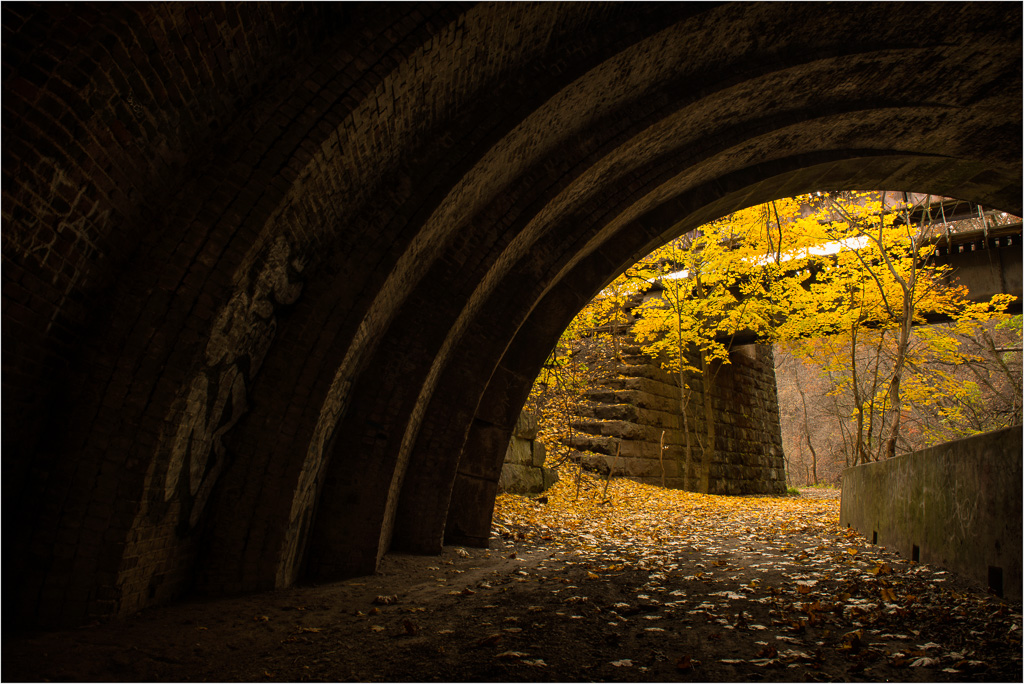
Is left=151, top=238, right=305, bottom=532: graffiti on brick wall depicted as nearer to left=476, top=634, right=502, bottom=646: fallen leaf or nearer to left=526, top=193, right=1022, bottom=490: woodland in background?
left=476, top=634, right=502, bottom=646: fallen leaf

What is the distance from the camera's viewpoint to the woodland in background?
531 inches

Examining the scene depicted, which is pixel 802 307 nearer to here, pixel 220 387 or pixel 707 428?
pixel 707 428

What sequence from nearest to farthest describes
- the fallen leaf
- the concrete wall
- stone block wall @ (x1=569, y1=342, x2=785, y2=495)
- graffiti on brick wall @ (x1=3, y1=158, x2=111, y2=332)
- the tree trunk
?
graffiti on brick wall @ (x1=3, y1=158, x2=111, y2=332) < the fallen leaf < the concrete wall < stone block wall @ (x1=569, y1=342, x2=785, y2=495) < the tree trunk

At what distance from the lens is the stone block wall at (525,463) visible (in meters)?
10.6

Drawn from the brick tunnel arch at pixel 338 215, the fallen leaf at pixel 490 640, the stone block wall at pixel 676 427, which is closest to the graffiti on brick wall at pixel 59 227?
the brick tunnel arch at pixel 338 215

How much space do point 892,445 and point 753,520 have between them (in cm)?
314

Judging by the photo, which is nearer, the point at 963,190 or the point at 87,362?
the point at 87,362

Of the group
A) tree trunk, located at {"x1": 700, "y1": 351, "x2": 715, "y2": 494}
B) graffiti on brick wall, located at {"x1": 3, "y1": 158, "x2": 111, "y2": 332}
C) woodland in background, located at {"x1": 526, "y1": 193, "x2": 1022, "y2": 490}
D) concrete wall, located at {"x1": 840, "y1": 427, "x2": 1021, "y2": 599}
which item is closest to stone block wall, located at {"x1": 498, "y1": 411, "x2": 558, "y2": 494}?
woodland in background, located at {"x1": 526, "y1": 193, "x2": 1022, "y2": 490}

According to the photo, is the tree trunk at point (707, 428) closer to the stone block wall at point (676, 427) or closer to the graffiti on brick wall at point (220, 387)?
the stone block wall at point (676, 427)

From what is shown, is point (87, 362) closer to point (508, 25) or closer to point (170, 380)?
point (170, 380)

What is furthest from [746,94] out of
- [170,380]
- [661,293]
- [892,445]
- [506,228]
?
[661,293]

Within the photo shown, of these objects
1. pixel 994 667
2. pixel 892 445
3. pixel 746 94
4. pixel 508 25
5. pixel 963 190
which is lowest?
pixel 994 667

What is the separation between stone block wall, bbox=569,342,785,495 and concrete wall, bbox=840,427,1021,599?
27.3 feet

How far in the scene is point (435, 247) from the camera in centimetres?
521
